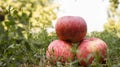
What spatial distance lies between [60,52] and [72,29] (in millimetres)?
227

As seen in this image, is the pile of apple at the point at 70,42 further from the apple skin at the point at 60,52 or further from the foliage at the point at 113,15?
the foliage at the point at 113,15

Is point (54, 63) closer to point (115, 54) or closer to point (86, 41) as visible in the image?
point (86, 41)

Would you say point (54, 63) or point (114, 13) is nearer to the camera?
point (54, 63)

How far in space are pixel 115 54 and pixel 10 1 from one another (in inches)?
183

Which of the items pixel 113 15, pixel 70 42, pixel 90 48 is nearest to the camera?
pixel 90 48

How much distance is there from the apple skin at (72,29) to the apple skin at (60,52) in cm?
7

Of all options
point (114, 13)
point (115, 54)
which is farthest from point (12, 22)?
point (114, 13)

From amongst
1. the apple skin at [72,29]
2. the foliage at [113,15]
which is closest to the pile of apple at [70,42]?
the apple skin at [72,29]

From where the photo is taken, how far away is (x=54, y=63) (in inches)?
87.1

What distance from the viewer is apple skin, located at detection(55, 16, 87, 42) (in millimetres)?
2426

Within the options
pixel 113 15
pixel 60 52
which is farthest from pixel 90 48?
pixel 113 15

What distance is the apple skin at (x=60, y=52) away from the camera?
223 cm

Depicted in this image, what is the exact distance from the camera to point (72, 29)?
245 cm

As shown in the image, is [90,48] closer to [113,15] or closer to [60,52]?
[60,52]
